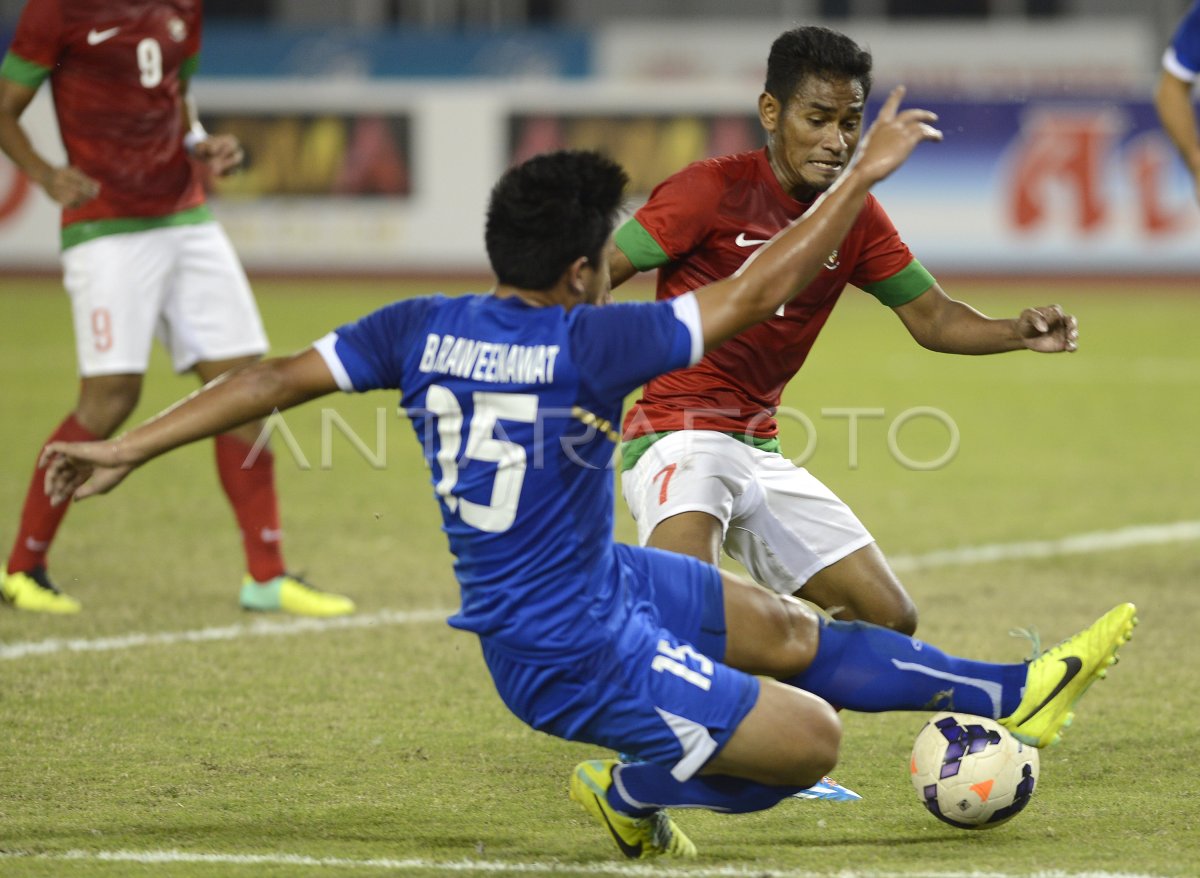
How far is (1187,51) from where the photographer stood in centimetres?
703

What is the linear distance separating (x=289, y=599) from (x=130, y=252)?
1536 mm

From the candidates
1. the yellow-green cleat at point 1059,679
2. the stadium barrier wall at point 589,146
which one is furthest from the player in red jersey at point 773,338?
the stadium barrier wall at point 589,146

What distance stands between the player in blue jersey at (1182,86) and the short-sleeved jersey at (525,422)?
4014 mm

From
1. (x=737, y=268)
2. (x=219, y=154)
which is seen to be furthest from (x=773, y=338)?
(x=219, y=154)

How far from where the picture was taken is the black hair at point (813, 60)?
4781 mm

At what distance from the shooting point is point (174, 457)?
10633mm

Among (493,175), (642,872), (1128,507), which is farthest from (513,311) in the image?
(493,175)

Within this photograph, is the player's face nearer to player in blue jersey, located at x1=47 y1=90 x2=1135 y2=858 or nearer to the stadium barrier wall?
player in blue jersey, located at x1=47 y1=90 x2=1135 y2=858

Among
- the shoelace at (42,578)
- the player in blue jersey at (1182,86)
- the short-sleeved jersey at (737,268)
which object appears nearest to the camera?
the short-sleeved jersey at (737,268)

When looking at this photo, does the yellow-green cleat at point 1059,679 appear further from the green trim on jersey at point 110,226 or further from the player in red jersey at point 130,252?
the green trim on jersey at point 110,226

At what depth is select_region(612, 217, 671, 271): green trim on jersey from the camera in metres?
4.84

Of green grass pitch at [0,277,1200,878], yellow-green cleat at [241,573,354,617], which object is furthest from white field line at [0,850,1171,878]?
yellow-green cleat at [241,573,354,617]

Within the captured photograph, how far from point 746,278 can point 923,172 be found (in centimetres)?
1598

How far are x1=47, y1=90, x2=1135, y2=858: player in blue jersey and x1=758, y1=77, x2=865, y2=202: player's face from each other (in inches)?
30.3
